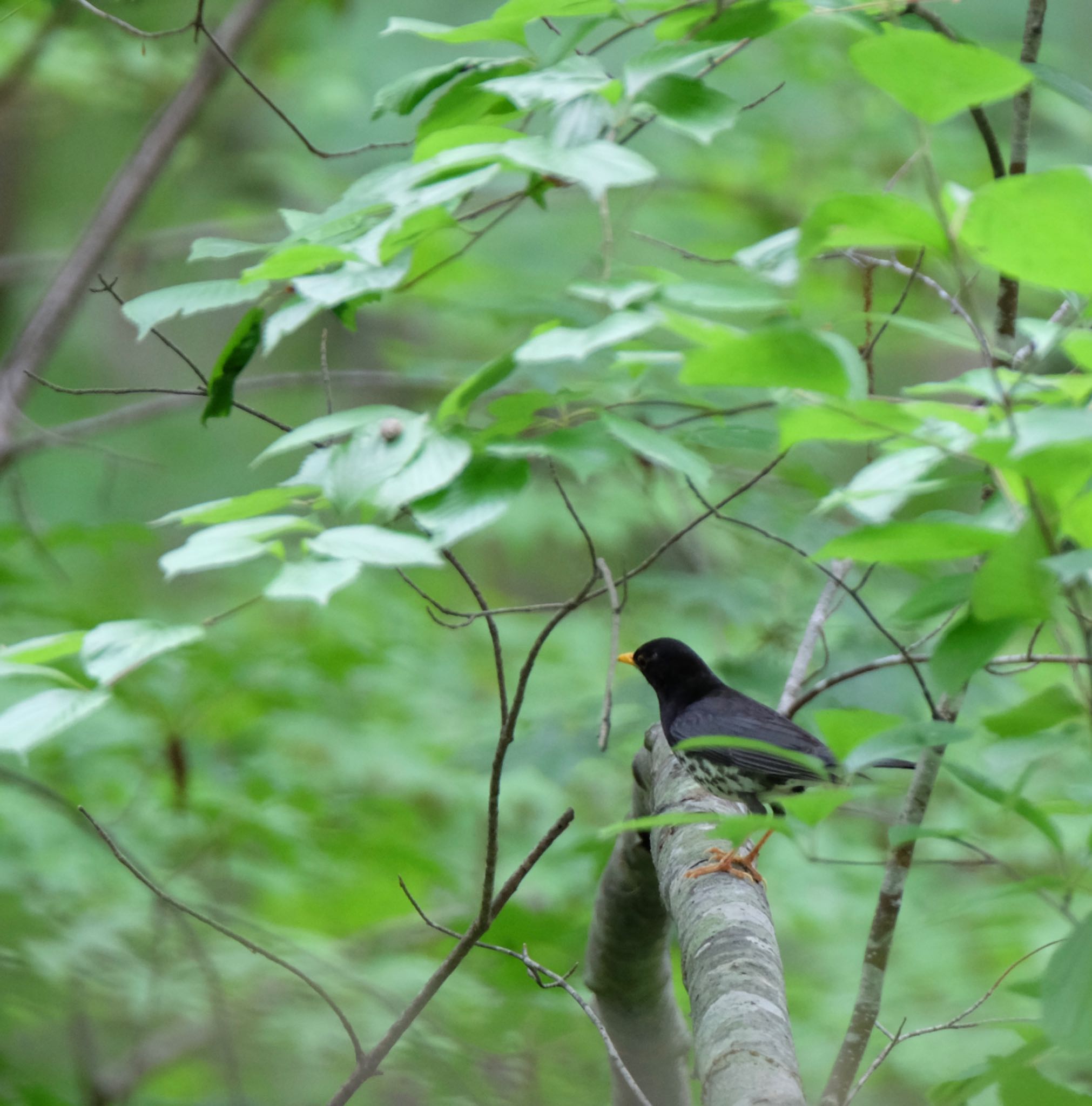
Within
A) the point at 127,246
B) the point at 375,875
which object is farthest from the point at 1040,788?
the point at 127,246

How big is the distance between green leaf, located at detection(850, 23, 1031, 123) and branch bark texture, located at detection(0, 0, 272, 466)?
2987 millimetres

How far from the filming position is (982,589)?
2.47ft

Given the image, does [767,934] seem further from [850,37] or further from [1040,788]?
A: [850,37]

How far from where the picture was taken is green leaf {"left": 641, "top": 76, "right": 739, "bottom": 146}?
3.39ft

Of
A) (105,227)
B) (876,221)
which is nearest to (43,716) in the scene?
(876,221)

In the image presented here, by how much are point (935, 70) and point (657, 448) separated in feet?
1.15

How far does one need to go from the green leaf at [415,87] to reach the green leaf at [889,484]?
786 millimetres

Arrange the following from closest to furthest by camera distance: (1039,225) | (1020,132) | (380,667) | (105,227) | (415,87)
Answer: (1039,225), (415,87), (1020,132), (105,227), (380,667)

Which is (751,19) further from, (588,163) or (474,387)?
(474,387)

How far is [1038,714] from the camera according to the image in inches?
32.4

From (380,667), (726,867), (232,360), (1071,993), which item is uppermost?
(232,360)

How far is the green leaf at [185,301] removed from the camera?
115 cm

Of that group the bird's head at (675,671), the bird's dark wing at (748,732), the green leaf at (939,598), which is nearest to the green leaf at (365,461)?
the green leaf at (939,598)

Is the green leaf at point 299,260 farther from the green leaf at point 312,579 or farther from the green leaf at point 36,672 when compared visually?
the green leaf at point 36,672
